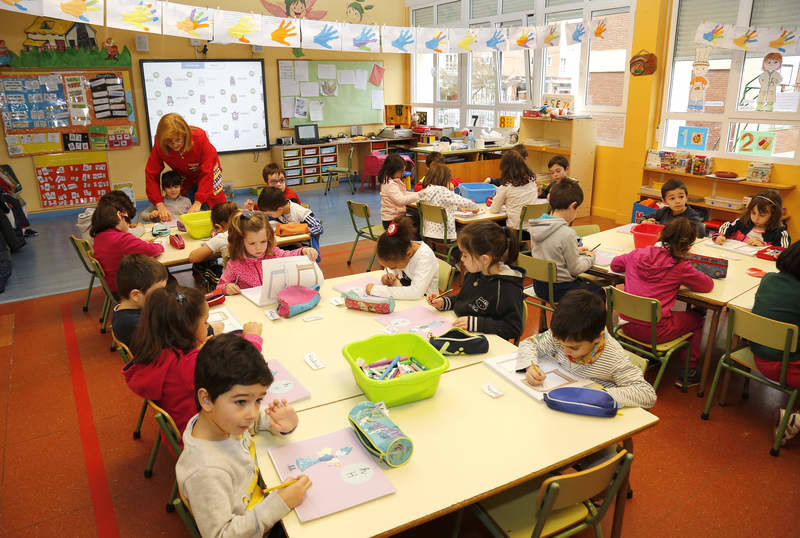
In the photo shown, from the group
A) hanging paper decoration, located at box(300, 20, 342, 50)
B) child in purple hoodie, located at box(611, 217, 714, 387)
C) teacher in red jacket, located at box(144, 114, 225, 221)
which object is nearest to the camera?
child in purple hoodie, located at box(611, 217, 714, 387)

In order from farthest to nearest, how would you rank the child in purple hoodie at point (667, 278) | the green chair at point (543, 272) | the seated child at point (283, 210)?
the seated child at point (283, 210) < the green chair at point (543, 272) < the child in purple hoodie at point (667, 278)

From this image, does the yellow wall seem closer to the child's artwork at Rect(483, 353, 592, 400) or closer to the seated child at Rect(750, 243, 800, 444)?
the child's artwork at Rect(483, 353, 592, 400)

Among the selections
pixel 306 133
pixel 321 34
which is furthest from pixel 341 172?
pixel 321 34

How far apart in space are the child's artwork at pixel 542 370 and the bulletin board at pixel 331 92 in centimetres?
828

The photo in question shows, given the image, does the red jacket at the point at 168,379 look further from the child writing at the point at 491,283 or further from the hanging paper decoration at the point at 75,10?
the hanging paper decoration at the point at 75,10

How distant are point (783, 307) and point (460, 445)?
1943 mm

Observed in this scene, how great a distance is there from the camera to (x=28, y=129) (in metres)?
7.51

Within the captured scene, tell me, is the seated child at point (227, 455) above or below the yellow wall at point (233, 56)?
below

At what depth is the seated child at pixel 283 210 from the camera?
163 inches

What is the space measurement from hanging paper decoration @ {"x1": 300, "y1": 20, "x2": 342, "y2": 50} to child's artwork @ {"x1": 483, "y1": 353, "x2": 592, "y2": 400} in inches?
197

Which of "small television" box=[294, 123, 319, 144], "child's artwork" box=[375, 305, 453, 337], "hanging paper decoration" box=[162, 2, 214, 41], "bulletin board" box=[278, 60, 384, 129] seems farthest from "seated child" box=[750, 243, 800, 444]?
"bulletin board" box=[278, 60, 384, 129]

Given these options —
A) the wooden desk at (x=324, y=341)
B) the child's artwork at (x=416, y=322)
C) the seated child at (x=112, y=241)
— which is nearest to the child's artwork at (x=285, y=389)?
the wooden desk at (x=324, y=341)

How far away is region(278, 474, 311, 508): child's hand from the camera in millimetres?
1394

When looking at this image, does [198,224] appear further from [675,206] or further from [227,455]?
[675,206]
